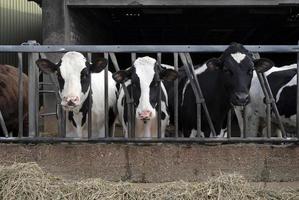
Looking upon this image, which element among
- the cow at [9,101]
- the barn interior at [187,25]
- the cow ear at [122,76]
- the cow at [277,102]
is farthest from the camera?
the barn interior at [187,25]

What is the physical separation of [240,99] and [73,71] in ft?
5.83

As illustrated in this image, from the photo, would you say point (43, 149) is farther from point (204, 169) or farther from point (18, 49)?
point (204, 169)

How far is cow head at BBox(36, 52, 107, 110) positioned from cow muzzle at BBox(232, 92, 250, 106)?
1452mm

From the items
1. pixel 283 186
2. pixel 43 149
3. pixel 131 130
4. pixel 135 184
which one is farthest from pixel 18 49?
pixel 283 186

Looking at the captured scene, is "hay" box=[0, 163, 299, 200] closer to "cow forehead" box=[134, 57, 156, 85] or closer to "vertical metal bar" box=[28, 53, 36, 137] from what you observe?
"vertical metal bar" box=[28, 53, 36, 137]

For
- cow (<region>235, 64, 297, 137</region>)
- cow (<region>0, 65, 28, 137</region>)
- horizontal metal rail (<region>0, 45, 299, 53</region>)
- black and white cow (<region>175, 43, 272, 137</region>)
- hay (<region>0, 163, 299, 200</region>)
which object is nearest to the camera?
hay (<region>0, 163, 299, 200</region>)

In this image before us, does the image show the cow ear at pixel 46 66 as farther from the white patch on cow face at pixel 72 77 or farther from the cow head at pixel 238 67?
the cow head at pixel 238 67

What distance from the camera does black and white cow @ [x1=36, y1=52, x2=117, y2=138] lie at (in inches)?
224

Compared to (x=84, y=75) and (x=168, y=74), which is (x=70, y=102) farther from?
(x=168, y=74)

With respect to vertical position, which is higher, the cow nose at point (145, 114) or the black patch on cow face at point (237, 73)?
the black patch on cow face at point (237, 73)

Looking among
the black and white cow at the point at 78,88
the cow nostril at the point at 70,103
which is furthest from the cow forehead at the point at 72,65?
the cow nostril at the point at 70,103

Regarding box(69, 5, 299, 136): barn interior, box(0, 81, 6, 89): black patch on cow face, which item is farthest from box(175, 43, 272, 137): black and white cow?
box(69, 5, 299, 136): barn interior

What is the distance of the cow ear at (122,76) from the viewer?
19.8ft

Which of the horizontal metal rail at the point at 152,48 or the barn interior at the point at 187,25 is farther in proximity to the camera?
the barn interior at the point at 187,25
